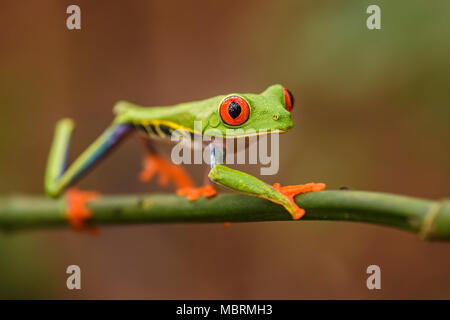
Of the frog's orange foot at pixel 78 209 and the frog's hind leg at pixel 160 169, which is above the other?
the frog's hind leg at pixel 160 169

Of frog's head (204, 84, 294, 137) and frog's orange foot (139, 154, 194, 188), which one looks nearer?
frog's head (204, 84, 294, 137)

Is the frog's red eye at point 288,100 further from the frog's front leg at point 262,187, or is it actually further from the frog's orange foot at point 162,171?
the frog's orange foot at point 162,171

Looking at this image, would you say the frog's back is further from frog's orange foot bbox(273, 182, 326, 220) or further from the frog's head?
frog's orange foot bbox(273, 182, 326, 220)

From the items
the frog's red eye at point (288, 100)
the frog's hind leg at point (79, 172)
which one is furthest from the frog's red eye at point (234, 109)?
the frog's hind leg at point (79, 172)

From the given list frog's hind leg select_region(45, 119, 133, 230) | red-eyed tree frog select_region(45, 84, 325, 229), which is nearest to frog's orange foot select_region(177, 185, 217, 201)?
red-eyed tree frog select_region(45, 84, 325, 229)

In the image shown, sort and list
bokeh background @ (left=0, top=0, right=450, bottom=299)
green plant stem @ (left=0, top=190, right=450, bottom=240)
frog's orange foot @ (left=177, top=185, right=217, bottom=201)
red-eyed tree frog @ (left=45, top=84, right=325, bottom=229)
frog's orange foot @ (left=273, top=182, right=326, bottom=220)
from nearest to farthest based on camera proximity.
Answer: green plant stem @ (left=0, top=190, right=450, bottom=240) < frog's orange foot @ (left=273, top=182, right=326, bottom=220) < red-eyed tree frog @ (left=45, top=84, right=325, bottom=229) < frog's orange foot @ (left=177, top=185, right=217, bottom=201) < bokeh background @ (left=0, top=0, right=450, bottom=299)

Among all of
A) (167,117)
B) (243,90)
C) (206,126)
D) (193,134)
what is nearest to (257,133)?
(206,126)

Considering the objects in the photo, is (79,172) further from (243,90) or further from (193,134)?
(243,90)
